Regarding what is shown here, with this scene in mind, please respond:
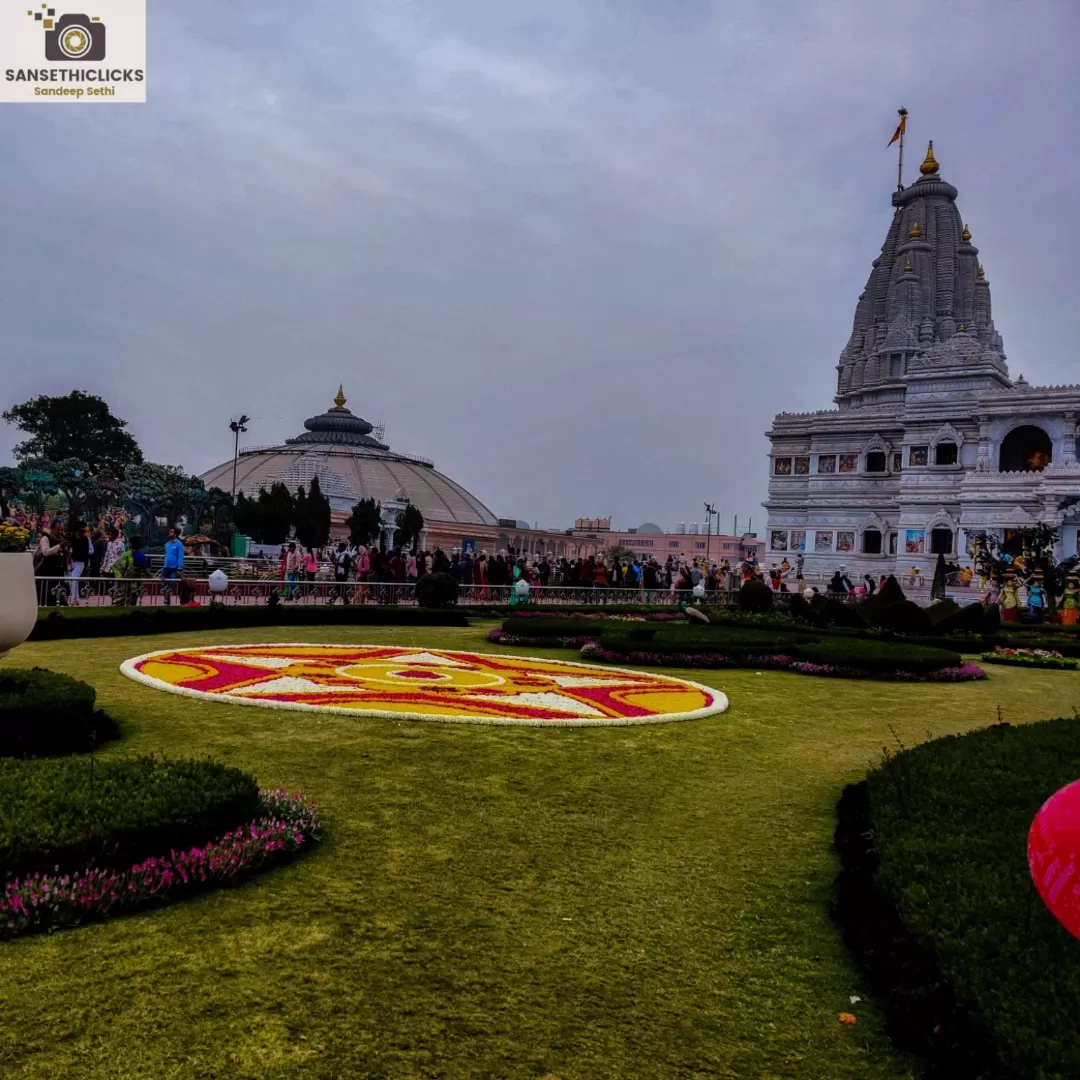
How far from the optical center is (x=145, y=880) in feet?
10.6

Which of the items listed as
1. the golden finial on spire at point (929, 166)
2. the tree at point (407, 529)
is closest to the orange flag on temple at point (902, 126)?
the golden finial on spire at point (929, 166)

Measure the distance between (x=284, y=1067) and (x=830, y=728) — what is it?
6.02m

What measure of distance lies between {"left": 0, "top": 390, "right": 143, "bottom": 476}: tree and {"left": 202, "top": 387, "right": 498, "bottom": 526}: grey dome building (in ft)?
65.1

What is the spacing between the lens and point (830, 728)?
750cm

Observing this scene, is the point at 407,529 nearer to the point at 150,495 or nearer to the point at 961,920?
the point at 150,495

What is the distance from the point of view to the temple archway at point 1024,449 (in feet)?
153

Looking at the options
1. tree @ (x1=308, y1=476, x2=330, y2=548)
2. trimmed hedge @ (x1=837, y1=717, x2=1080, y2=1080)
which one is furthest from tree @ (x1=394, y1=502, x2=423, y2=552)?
trimmed hedge @ (x1=837, y1=717, x2=1080, y2=1080)

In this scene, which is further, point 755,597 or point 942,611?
point 755,597

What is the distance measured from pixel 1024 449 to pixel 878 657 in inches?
1692

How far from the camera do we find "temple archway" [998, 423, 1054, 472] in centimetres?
4672

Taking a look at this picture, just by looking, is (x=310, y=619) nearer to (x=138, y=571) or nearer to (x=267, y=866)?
(x=138, y=571)

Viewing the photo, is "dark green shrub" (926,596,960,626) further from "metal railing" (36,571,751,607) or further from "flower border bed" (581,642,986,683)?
"metal railing" (36,571,751,607)

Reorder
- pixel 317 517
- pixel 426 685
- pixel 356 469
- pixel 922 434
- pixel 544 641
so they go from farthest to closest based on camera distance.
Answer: pixel 356 469 → pixel 317 517 → pixel 922 434 → pixel 544 641 → pixel 426 685

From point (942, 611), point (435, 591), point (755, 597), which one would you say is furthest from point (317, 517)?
point (942, 611)
